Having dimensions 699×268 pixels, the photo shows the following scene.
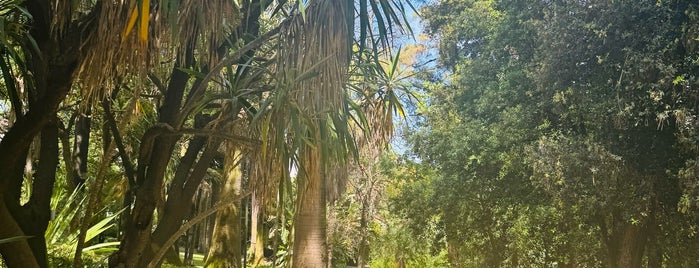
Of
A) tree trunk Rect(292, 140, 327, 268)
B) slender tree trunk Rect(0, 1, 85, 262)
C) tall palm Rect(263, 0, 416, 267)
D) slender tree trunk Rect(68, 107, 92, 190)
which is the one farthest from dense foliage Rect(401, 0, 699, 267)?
slender tree trunk Rect(0, 1, 85, 262)

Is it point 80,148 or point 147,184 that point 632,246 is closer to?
point 147,184

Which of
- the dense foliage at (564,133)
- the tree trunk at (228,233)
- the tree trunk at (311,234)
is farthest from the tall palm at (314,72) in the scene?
the tree trunk at (228,233)

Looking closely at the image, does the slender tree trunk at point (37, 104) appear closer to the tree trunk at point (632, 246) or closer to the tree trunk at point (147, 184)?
the tree trunk at point (147, 184)

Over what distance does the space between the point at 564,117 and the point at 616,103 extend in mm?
1055

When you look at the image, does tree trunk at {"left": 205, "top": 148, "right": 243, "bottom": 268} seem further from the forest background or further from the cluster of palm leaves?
the cluster of palm leaves

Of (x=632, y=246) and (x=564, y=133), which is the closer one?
(x=564, y=133)

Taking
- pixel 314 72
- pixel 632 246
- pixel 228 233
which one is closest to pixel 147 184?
pixel 314 72

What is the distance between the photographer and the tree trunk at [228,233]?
10695 mm

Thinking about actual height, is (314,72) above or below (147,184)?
above

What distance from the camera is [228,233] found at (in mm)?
10969

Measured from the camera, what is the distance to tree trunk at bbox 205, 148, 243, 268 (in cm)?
1070

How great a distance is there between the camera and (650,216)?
10078 millimetres

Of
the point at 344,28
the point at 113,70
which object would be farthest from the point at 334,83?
the point at 113,70

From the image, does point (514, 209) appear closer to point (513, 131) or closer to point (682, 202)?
point (513, 131)
